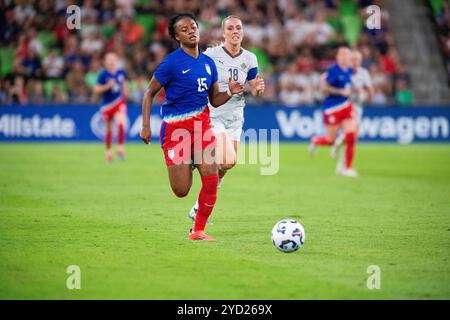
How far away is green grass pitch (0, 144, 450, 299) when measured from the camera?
8.09 meters

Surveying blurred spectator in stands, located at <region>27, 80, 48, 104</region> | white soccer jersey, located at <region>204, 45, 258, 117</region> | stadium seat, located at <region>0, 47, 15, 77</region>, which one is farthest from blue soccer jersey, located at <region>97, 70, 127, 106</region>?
white soccer jersey, located at <region>204, 45, 258, 117</region>

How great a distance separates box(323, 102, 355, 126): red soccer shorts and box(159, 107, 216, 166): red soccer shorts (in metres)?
9.70

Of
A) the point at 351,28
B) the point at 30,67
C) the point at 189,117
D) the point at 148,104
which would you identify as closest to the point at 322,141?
the point at 189,117

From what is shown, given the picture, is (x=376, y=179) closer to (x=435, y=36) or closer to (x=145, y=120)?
(x=145, y=120)

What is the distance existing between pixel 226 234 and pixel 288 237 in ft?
5.39

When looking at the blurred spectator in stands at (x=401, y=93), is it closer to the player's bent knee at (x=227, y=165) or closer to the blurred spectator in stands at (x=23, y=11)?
the blurred spectator in stands at (x=23, y=11)

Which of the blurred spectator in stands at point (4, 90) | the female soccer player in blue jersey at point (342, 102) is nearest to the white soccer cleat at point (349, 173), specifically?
the female soccer player in blue jersey at point (342, 102)

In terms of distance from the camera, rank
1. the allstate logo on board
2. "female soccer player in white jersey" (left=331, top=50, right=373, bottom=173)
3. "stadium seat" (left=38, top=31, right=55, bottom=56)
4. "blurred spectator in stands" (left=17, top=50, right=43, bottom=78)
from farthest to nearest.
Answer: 1. "stadium seat" (left=38, top=31, right=55, bottom=56)
2. "blurred spectator in stands" (left=17, top=50, right=43, bottom=78)
3. the allstate logo on board
4. "female soccer player in white jersey" (left=331, top=50, right=373, bottom=173)

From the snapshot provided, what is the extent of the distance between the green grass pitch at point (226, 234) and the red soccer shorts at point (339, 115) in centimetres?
125

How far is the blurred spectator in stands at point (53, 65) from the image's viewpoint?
29.8 meters

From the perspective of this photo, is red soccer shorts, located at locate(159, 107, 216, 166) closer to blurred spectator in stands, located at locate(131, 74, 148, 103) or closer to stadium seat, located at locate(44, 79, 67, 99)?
blurred spectator in stands, located at locate(131, 74, 148, 103)
